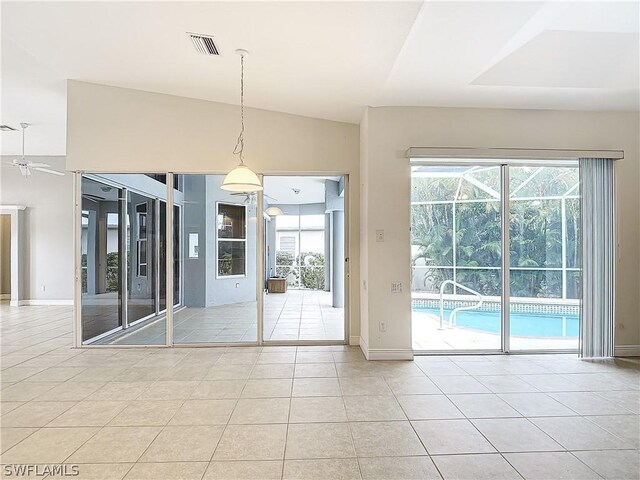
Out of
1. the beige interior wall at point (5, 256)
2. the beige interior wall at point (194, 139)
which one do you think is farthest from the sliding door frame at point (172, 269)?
the beige interior wall at point (5, 256)

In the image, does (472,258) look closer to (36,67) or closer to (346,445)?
(346,445)

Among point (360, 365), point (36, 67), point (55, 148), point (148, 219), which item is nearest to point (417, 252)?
point (360, 365)

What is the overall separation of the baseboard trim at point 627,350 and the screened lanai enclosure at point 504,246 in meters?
0.43

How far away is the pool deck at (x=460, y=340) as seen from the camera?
4.80 m

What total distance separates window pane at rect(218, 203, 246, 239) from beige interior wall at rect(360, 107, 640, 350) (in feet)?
6.05

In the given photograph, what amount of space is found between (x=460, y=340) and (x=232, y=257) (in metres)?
3.31

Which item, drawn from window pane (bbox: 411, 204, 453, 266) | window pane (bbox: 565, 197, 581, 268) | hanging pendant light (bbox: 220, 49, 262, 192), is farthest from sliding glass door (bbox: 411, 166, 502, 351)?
hanging pendant light (bbox: 220, 49, 262, 192)

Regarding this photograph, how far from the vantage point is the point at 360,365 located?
4.28 metres

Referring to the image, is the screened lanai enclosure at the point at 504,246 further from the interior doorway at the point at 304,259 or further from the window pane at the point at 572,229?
the interior doorway at the point at 304,259

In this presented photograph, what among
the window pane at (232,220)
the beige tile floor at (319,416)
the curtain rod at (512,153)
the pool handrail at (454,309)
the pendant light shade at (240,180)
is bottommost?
the beige tile floor at (319,416)

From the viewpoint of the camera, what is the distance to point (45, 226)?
28.4 feet

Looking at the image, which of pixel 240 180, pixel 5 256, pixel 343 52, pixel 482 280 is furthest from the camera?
pixel 5 256

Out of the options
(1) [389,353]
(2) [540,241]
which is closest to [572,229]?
(2) [540,241]

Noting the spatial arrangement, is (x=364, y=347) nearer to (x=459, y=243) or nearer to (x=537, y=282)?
(x=459, y=243)
